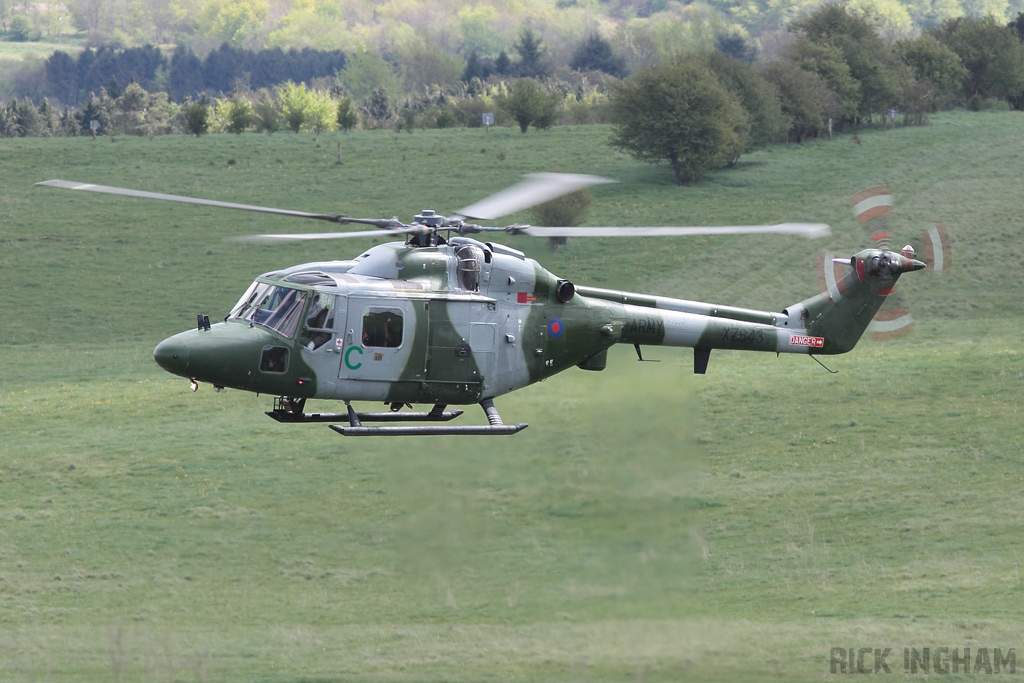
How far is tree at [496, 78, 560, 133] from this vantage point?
80625mm

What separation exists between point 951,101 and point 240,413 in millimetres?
71800

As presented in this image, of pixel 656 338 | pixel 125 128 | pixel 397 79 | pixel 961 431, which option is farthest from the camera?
pixel 397 79

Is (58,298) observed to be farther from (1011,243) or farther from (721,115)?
Answer: (1011,243)

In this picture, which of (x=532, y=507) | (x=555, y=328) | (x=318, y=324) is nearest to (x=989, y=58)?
(x=532, y=507)

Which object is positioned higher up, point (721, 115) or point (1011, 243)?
point (721, 115)

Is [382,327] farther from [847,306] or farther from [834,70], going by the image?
[834,70]

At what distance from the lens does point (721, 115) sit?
67.8m

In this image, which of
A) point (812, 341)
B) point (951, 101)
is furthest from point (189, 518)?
point (951, 101)

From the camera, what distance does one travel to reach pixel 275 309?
19.8 metres

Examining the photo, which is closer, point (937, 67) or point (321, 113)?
point (937, 67)

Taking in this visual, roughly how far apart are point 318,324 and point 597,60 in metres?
162

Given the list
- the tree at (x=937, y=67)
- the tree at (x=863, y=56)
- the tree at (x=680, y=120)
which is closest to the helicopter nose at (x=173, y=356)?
the tree at (x=680, y=120)

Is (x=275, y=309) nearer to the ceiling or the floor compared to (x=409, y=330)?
nearer to the ceiling

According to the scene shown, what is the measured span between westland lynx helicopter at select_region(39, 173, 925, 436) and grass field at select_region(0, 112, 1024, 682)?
2.70m
